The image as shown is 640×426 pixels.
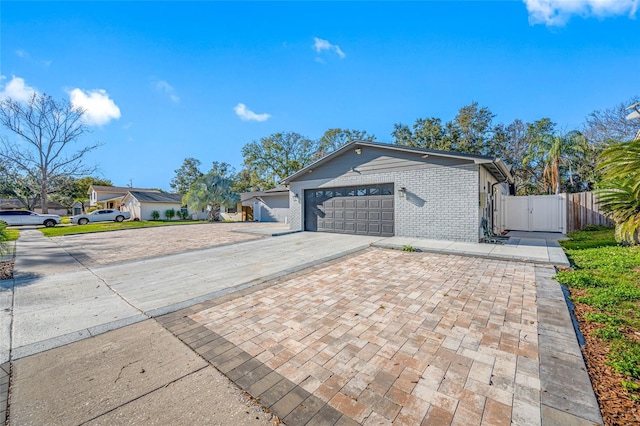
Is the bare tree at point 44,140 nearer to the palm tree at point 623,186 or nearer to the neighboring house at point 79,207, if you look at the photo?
the neighboring house at point 79,207

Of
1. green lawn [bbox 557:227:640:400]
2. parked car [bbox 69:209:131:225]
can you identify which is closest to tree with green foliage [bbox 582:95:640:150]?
green lawn [bbox 557:227:640:400]

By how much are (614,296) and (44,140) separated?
36592 millimetres

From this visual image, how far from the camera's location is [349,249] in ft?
26.2

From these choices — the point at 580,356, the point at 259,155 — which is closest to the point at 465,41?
the point at 580,356

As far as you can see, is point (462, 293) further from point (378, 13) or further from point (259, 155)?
point (259, 155)

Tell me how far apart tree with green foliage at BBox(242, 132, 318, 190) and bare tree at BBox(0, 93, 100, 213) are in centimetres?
1626

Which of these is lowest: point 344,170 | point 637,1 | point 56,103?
point 344,170

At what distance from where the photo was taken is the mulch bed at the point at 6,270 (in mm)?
5602

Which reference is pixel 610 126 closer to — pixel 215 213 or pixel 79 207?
pixel 215 213

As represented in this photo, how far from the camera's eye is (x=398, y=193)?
10.1m

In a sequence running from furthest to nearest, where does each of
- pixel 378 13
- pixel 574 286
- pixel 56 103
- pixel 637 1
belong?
pixel 56 103 < pixel 378 13 < pixel 637 1 < pixel 574 286

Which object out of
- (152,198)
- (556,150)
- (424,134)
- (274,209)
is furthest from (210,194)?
(556,150)

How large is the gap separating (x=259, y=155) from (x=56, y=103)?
63.0ft

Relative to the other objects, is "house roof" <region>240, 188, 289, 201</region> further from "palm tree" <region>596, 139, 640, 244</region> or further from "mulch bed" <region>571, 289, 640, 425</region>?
"mulch bed" <region>571, 289, 640, 425</region>
